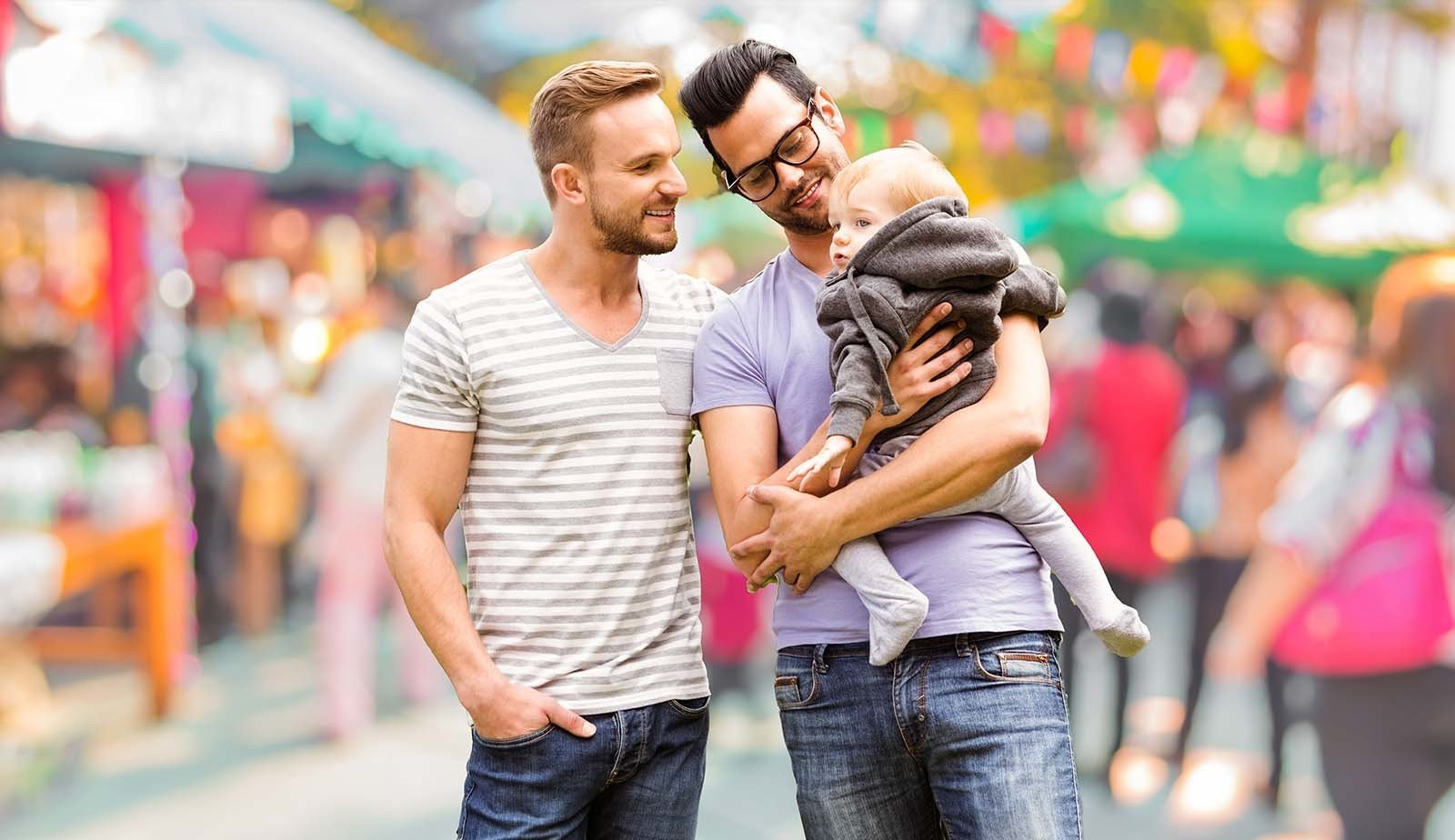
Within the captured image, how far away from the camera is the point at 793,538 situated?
2090 millimetres

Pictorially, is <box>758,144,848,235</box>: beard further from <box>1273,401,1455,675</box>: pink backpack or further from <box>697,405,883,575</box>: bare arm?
<box>1273,401,1455,675</box>: pink backpack

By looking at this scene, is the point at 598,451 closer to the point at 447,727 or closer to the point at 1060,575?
the point at 1060,575

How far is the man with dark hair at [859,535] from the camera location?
6.70 feet

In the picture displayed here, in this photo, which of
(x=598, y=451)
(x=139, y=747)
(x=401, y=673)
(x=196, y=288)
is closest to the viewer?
(x=598, y=451)

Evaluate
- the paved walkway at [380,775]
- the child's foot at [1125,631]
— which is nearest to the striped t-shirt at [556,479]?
the child's foot at [1125,631]

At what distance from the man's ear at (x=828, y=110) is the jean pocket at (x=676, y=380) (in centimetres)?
46

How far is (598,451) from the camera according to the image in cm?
228

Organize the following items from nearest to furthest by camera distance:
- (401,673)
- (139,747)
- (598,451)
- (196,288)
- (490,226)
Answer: (598,451) < (139,747) < (401,673) < (196,288) < (490,226)

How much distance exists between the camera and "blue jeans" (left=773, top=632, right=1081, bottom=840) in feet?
6.70

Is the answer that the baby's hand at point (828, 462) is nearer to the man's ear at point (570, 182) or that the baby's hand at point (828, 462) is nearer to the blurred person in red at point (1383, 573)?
the man's ear at point (570, 182)

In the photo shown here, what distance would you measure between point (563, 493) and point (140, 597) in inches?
211

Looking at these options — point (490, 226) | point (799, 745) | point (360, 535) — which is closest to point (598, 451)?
point (799, 745)

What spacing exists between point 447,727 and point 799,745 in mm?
4589

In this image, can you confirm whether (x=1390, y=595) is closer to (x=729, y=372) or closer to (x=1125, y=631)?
(x=1125, y=631)
